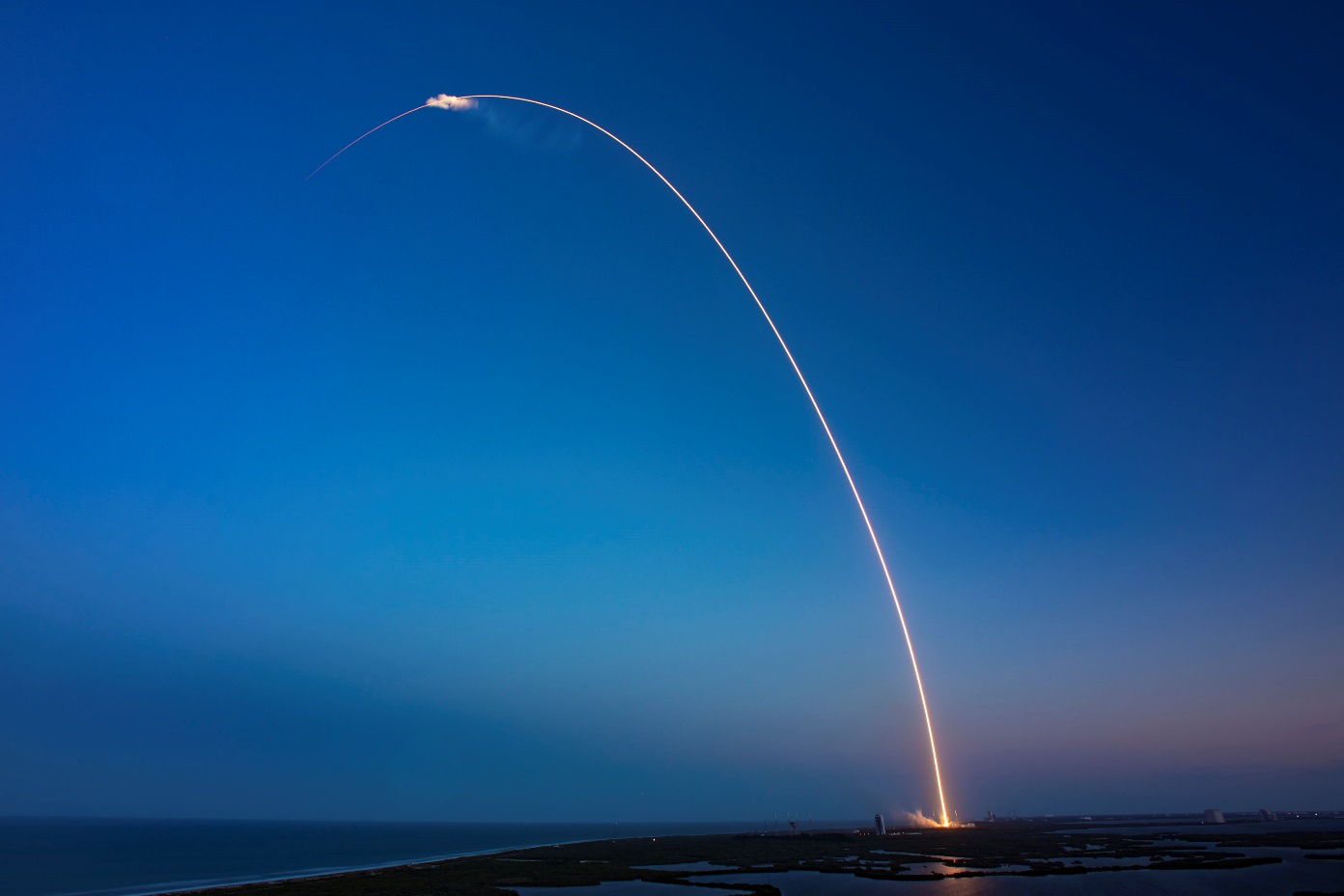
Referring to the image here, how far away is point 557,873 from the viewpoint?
50969 mm

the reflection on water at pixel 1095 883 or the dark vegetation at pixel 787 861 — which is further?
the dark vegetation at pixel 787 861

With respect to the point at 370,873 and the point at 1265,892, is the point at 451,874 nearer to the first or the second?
the point at 370,873

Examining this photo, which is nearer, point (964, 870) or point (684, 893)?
point (684, 893)

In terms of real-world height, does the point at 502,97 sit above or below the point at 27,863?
above

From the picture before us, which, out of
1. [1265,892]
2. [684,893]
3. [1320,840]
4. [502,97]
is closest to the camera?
[502,97]

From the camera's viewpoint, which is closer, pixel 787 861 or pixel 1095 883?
pixel 1095 883

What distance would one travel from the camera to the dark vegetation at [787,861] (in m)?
43.5

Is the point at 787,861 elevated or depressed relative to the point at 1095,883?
depressed

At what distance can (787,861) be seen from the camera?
56.9 meters

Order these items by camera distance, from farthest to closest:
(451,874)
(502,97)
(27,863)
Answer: (27,863) → (451,874) → (502,97)

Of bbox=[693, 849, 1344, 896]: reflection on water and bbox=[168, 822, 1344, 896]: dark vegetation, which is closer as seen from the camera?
bbox=[693, 849, 1344, 896]: reflection on water

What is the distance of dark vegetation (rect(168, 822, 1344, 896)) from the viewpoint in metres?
43.5

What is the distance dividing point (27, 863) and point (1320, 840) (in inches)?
4848

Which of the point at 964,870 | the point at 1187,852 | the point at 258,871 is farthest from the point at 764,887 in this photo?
the point at 258,871
